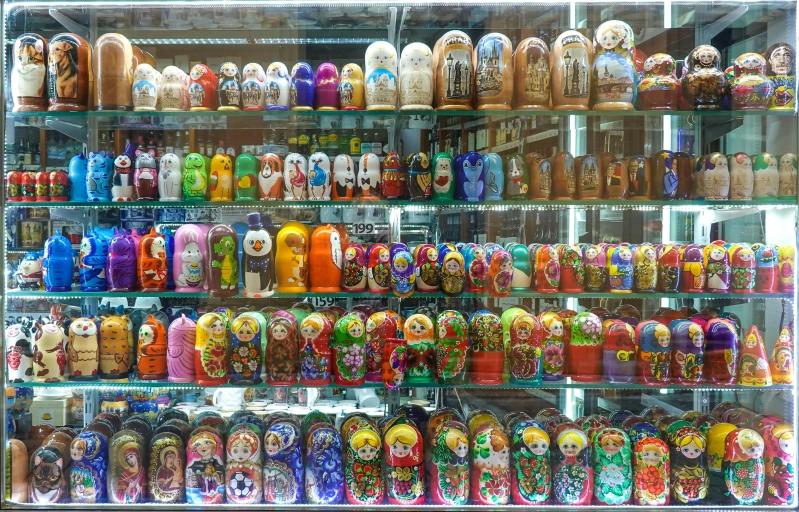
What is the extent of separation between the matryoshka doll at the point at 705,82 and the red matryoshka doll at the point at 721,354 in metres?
1.03

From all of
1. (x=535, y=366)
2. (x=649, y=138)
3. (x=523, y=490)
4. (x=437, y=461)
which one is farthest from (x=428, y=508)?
(x=649, y=138)

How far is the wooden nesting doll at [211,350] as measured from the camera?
283cm

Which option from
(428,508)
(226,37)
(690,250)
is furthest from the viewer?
(226,37)

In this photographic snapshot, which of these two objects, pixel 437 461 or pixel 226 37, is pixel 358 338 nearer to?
pixel 437 461

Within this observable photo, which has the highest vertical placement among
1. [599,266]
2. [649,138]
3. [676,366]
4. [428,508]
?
[649,138]

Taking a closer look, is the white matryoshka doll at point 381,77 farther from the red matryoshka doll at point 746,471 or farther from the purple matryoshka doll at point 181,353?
the red matryoshka doll at point 746,471

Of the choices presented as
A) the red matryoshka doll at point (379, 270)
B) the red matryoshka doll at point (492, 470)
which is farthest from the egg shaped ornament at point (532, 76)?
the red matryoshka doll at point (492, 470)

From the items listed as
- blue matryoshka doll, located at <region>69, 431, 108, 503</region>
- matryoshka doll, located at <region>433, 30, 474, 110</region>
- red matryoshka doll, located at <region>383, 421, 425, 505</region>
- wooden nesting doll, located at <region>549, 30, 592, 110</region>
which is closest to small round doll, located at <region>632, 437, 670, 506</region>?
red matryoshka doll, located at <region>383, 421, 425, 505</region>

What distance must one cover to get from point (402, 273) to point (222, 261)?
81 centimetres

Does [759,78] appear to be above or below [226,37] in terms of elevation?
below

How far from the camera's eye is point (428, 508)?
2.74m

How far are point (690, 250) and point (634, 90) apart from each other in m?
0.80

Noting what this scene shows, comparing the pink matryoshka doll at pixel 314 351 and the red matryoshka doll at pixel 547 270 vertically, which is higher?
the red matryoshka doll at pixel 547 270

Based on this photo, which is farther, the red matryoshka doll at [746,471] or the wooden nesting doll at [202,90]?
the wooden nesting doll at [202,90]
